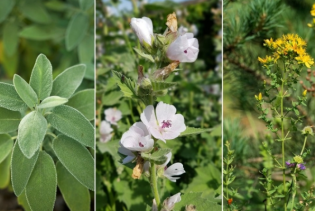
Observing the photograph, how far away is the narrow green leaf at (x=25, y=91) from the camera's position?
533 millimetres

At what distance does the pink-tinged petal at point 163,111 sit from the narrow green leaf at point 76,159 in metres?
0.18

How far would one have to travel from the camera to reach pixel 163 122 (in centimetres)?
45

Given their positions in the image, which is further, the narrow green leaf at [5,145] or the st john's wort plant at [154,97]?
the narrow green leaf at [5,145]

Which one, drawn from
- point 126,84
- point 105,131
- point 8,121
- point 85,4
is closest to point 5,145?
point 8,121

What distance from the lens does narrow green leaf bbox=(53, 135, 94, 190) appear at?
571 mm

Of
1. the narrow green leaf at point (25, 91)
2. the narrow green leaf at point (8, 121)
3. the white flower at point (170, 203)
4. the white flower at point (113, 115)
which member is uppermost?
the narrow green leaf at point (25, 91)

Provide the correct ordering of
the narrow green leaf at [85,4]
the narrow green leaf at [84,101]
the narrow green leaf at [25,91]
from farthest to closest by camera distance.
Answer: the narrow green leaf at [85,4] → the narrow green leaf at [84,101] → the narrow green leaf at [25,91]

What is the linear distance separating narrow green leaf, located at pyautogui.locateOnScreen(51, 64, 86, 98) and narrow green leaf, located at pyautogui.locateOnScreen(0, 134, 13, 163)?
103 millimetres

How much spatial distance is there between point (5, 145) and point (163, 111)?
29 cm

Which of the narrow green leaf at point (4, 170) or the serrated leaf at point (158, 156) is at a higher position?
the serrated leaf at point (158, 156)

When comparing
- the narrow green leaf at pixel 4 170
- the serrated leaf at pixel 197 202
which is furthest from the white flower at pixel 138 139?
the narrow green leaf at pixel 4 170

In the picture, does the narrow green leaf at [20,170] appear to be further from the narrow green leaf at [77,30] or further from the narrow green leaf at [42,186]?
the narrow green leaf at [77,30]

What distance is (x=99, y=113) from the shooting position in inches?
27.5

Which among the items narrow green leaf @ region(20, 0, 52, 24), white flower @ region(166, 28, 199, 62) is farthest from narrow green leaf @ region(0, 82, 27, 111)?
narrow green leaf @ region(20, 0, 52, 24)
